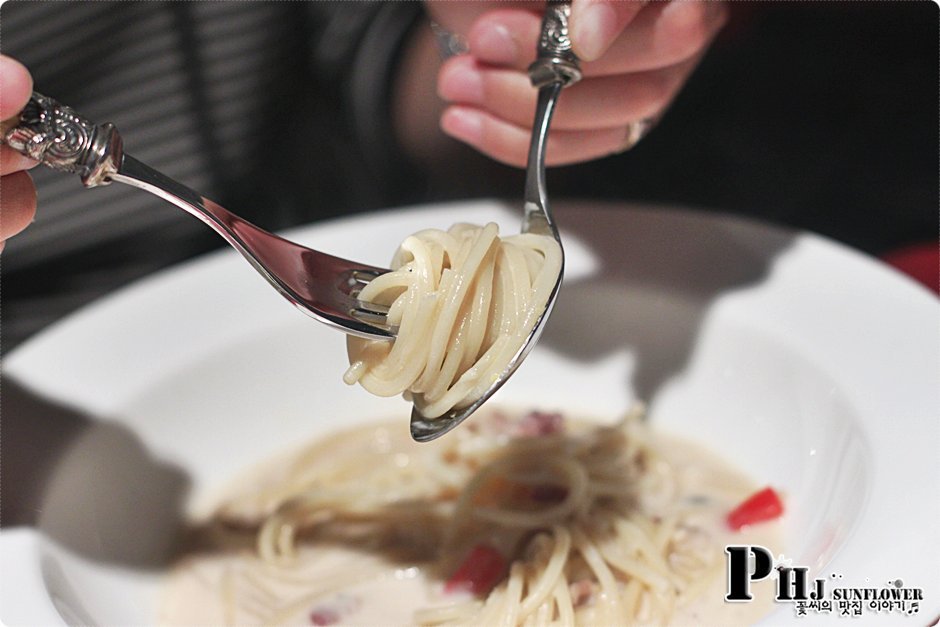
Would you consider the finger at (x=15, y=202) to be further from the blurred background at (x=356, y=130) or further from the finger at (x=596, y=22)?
the blurred background at (x=356, y=130)

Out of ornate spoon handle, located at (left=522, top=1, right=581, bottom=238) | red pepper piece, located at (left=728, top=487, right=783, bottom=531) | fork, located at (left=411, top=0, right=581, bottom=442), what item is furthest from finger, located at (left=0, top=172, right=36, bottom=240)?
red pepper piece, located at (left=728, top=487, right=783, bottom=531)

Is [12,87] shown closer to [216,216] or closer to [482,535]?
[216,216]

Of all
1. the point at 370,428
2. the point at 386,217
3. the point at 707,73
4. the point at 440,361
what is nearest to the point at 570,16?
the point at 440,361

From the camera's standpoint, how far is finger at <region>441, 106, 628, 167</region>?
1.69m

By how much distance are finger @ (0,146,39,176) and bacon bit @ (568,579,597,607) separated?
1.03 meters

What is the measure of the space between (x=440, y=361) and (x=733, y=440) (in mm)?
746

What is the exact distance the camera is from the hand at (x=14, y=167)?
3.53 feet

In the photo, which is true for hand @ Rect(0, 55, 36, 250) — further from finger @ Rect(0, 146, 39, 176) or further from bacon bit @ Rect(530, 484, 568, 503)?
bacon bit @ Rect(530, 484, 568, 503)

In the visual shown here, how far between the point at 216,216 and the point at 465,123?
61 cm

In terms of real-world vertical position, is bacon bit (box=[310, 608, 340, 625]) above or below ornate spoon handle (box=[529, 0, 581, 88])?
below

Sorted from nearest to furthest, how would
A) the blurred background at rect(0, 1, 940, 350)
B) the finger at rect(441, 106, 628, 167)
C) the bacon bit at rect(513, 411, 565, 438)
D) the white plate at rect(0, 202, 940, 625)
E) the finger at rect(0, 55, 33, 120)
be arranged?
1. the finger at rect(0, 55, 33, 120)
2. the white plate at rect(0, 202, 940, 625)
3. the finger at rect(441, 106, 628, 167)
4. the bacon bit at rect(513, 411, 565, 438)
5. the blurred background at rect(0, 1, 940, 350)

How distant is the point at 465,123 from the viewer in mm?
1748

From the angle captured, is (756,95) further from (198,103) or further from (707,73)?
(198,103)

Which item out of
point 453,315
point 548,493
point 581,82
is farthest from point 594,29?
point 548,493
